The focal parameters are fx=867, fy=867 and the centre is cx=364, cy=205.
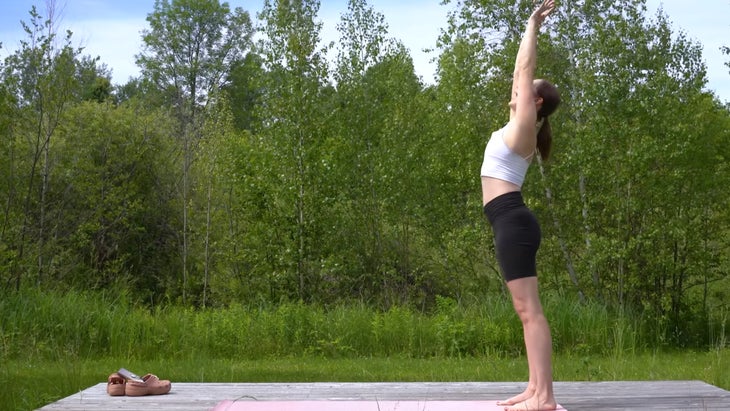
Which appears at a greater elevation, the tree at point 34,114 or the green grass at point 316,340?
the tree at point 34,114

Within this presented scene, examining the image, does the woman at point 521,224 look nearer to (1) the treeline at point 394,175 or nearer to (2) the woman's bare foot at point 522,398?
(2) the woman's bare foot at point 522,398

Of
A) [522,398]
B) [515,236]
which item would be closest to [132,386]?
[522,398]

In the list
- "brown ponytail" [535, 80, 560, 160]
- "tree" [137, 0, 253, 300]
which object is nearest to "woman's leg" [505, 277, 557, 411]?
"brown ponytail" [535, 80, 560, 160]

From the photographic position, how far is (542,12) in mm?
4090

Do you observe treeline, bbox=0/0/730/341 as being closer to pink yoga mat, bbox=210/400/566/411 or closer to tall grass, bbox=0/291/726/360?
tall grass, bbox=0/291/726/360

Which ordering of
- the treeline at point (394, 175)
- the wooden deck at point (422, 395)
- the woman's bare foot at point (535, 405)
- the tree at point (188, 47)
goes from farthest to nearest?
the tree at point (188, 47)
the treeline at point (394, 175)
the wooden deck at point (422, 395)
the woman's bare foot at point (535, 405)

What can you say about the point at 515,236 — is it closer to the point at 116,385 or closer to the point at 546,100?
the point at 546,100

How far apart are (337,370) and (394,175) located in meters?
5.30

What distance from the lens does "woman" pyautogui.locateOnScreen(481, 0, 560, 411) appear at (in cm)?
367

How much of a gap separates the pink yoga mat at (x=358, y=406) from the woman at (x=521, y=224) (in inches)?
5.5

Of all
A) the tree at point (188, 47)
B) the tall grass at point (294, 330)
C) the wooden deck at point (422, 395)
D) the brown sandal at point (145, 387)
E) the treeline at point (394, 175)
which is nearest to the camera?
the wooden deck at point (422, 395)

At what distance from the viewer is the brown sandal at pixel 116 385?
13.8 feet

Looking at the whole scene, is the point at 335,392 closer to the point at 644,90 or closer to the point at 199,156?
the point at 644,90

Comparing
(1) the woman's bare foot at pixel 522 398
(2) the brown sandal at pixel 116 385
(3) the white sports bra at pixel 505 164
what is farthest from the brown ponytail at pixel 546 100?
(2) the brown sandal at pixel 116 385
